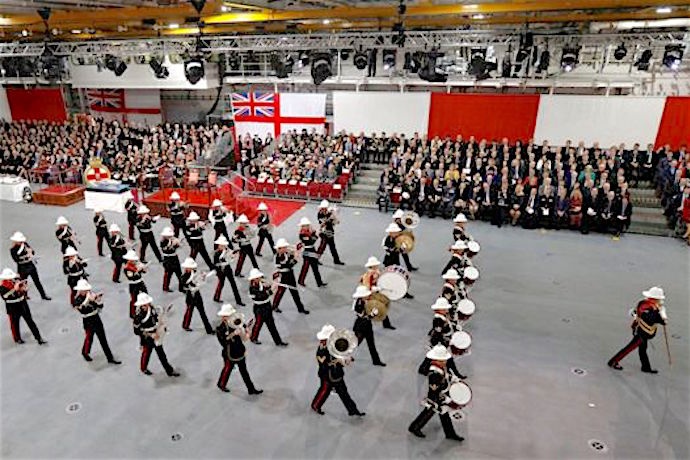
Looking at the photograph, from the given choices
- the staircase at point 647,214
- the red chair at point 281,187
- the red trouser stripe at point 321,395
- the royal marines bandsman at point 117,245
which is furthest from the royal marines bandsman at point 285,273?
the staircase at point 647,214

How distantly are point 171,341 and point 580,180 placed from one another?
11731 mm

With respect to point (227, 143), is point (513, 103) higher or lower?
higher

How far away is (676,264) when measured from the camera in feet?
36.2

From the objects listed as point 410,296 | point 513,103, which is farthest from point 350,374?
point 513,103

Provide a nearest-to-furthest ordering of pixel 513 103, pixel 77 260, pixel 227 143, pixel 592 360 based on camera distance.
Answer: pixel 592 360 < pixel 77 260 < pixel 513 103 < pixel 227 143

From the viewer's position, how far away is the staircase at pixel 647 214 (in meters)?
13.0

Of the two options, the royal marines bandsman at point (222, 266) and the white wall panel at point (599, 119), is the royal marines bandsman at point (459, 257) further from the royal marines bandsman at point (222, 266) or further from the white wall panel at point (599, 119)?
the white wall panel at point (599, 119)

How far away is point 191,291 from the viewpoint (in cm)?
780

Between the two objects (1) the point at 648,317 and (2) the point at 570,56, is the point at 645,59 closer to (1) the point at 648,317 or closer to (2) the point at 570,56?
(2) the point at 570,56

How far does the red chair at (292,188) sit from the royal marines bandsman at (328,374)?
10.6 m

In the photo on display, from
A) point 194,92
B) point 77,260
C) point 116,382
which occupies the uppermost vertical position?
point 194,92

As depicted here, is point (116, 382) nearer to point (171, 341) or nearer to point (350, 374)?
point (171, 341)

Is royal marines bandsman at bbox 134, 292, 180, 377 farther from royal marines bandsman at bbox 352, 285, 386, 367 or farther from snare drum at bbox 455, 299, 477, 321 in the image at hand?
snare drum at bbox 455, 299, 477, 321

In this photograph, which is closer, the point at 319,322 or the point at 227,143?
the point at 319,322
